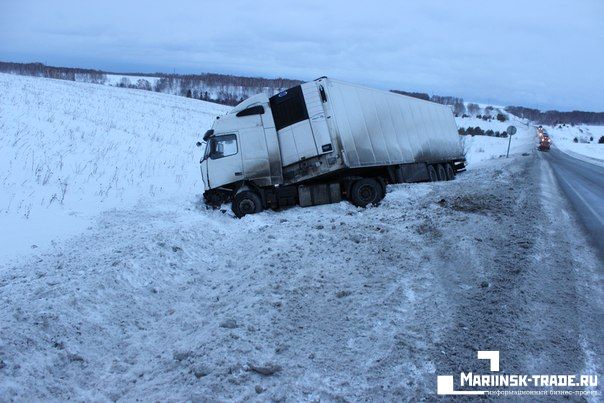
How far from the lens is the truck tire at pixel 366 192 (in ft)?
42.0

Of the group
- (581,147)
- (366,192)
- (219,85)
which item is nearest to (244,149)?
(366,192)

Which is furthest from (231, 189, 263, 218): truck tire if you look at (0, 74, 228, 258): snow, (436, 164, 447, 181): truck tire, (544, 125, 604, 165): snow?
(544, 125, 604, 165): snow

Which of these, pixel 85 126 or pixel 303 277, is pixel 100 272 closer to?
pixel 303 277

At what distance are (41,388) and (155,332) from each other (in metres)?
1.44

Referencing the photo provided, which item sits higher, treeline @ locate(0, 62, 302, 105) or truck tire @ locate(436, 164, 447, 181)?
treeline @ locate(0, 62, 302, 105)

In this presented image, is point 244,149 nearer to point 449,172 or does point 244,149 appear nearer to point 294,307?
point 294,307

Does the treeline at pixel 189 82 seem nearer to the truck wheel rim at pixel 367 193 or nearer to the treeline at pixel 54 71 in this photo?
the treeline at pixel 54 71

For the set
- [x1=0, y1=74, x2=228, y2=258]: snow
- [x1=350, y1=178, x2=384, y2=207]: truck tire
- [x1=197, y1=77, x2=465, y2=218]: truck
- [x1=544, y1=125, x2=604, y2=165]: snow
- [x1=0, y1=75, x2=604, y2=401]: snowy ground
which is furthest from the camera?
[x1=544, y1=125, x2=604, y2=165]: snow

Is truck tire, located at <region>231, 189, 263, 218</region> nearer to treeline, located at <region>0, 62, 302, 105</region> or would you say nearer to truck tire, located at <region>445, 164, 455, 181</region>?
truck tire, located at <region>445, 164, 455, 181</region>

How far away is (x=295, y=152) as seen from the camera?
41.7 ft

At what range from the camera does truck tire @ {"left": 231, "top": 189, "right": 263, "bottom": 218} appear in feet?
→ 39.8

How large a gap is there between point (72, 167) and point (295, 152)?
769cm

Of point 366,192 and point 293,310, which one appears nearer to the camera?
point 293,310

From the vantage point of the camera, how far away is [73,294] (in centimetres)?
588
